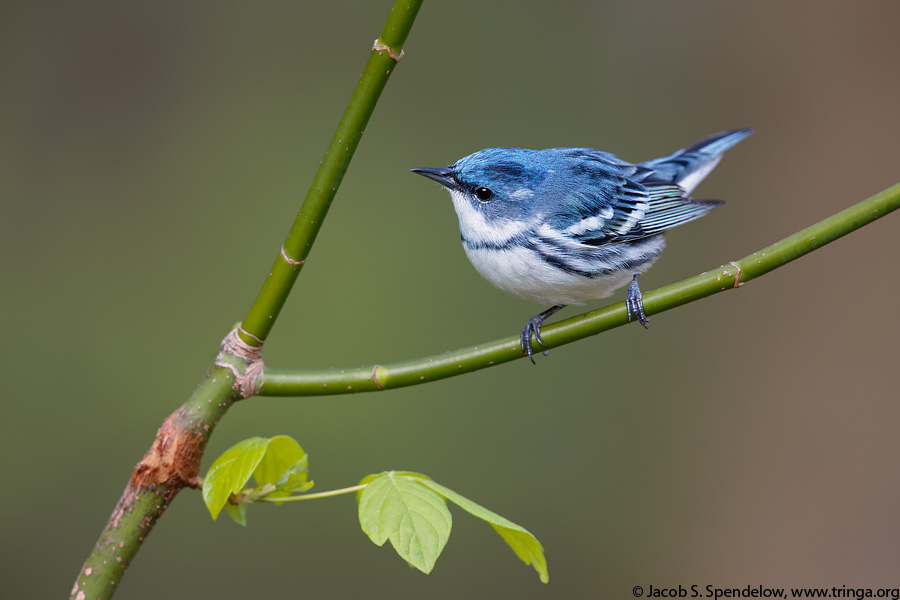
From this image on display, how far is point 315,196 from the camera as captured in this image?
176 cm

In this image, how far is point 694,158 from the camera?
4.14m

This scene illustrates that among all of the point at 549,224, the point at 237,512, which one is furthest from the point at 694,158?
the point at 237,512

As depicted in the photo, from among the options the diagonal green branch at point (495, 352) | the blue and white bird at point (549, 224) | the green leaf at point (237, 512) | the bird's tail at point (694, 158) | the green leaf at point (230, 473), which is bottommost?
the green leaf at point (237, 512)

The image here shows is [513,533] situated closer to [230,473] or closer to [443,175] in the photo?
[230,473]

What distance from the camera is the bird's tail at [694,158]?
13.4ft

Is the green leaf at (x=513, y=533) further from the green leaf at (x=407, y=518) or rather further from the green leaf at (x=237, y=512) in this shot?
the green leaf at (x=237, y=512)

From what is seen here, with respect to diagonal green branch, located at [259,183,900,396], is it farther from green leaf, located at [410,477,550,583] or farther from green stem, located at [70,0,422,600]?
green leaf, located at [410,477,550,583]

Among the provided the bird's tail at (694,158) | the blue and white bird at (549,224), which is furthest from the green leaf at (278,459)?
the bird's tail at (694,158)

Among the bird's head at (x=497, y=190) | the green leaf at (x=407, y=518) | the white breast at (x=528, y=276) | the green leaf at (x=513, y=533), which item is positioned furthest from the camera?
the bird's head at (x=497, y=190)

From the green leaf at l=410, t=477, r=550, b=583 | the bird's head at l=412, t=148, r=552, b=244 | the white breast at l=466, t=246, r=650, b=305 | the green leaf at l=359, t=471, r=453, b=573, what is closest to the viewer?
the green leaf at l=359, t=471, r=453, b=573

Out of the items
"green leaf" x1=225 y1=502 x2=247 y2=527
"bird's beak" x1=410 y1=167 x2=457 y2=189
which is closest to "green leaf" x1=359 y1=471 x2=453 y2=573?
"green leaf" x1=225 y1=502 x2=247 y2=527

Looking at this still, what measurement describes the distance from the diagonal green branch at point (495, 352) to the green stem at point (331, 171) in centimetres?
16

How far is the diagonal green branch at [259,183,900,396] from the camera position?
1.81 metres

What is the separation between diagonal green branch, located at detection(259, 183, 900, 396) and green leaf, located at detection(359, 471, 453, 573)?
29cm
